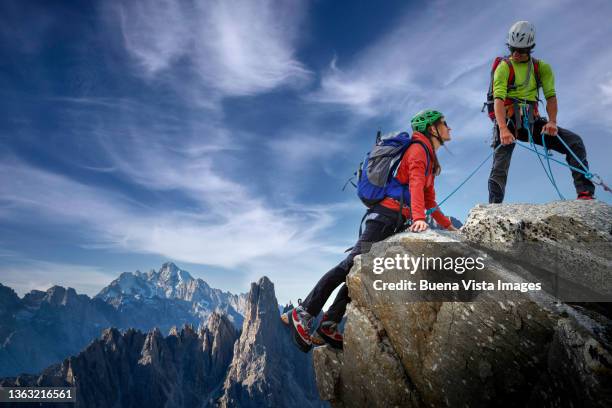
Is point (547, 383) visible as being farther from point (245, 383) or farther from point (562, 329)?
point (245, 383)

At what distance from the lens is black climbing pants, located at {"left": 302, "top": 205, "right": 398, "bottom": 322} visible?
724 centimetres

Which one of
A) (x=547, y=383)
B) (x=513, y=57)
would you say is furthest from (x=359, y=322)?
(x=513, y=57)

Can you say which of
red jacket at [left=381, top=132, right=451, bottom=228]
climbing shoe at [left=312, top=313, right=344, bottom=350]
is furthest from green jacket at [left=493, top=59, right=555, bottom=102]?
climbing shoe at [left=312, top=313, right=344, bottom=350]

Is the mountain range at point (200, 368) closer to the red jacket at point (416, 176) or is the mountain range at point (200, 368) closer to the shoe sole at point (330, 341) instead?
the shoe sole at point (330, 341)

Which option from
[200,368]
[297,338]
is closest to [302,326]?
[297,338]

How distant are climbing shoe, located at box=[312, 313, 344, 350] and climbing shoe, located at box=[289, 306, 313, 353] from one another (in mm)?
265

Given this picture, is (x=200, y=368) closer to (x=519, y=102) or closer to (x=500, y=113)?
(x=500, y=113)

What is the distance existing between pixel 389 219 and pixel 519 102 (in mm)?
4335

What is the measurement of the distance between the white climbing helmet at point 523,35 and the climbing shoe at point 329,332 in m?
7.75

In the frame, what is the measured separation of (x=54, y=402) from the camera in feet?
411

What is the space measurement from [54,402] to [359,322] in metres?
169

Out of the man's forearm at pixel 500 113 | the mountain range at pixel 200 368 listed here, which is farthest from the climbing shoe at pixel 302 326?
the mountain range at pixel 200 368

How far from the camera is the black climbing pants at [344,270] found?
7242mm

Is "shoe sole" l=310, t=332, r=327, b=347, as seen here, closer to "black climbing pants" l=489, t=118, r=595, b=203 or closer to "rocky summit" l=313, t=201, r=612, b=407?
"rocky summit" l=313, t=201, r=612, b=407
